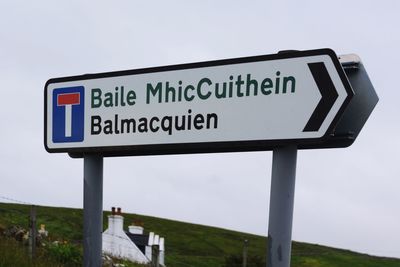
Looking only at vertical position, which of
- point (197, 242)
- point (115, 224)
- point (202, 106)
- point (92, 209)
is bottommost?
point (197, 242)

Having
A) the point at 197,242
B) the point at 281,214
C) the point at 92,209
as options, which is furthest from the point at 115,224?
the point at 197,242

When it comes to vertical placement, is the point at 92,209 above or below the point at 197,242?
above

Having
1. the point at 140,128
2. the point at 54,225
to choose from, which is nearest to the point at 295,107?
the point at 140,128

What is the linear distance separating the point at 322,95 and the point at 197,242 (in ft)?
186

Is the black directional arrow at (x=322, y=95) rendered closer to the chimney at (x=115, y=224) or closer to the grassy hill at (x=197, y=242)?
the chimney at (x=115, y=224)

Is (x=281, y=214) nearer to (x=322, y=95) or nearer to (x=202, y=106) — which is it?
(x=322, y=95)

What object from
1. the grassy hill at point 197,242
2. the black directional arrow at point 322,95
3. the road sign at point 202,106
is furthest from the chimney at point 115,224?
the black directional arrow at point 322,95

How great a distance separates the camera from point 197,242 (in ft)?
195

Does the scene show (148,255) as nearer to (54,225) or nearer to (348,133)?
(54,225)

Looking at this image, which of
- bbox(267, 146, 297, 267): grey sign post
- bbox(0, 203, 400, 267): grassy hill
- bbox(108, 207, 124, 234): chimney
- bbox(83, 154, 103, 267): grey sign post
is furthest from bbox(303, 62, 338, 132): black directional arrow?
bbox(0, 203, 400, 267): grassy hill

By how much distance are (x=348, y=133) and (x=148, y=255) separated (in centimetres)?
2355

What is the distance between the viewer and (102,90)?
4531mm

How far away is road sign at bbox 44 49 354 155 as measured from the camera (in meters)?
3.76

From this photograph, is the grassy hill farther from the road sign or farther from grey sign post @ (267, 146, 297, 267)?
grey sign post @ (267, 146, 297, 267)
